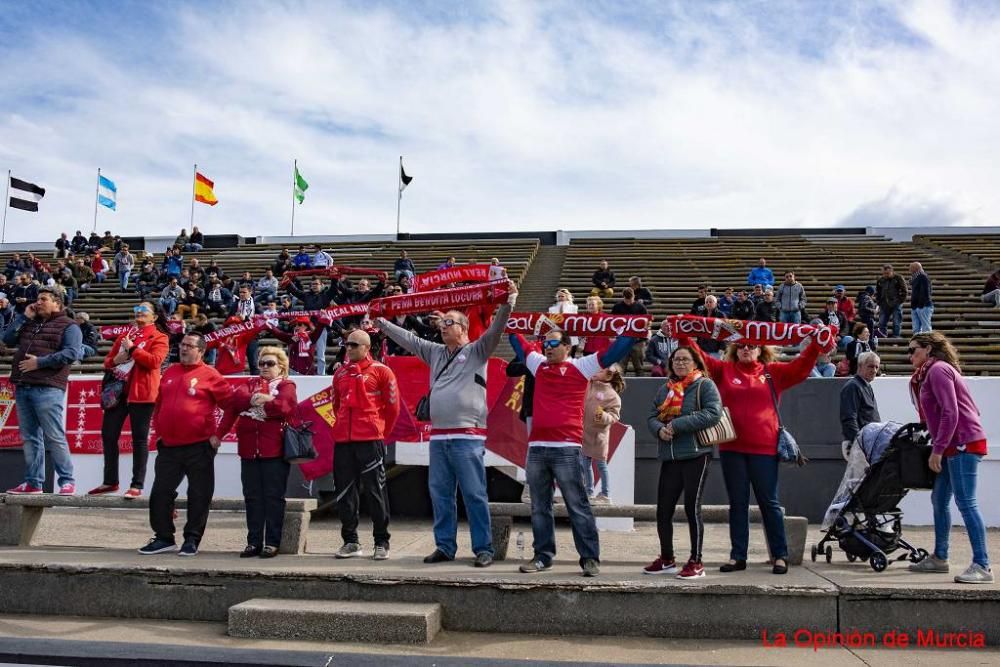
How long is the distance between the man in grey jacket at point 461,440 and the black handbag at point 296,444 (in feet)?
3.12

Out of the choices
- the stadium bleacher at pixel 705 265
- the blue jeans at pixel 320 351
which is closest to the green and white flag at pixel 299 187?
the stadium bleacher at pixel 705 265

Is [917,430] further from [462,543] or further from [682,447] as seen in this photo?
[462,543]

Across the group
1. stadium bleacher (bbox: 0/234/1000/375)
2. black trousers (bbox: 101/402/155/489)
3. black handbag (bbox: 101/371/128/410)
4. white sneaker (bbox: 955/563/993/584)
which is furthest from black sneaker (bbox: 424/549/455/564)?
stadium bleacher (bbox: 0/234/1000/375)

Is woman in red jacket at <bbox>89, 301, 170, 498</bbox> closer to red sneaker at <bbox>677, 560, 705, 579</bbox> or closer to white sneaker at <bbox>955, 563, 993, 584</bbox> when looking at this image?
red sneaker at <bbox>677, 560, 705, 579</bbox>

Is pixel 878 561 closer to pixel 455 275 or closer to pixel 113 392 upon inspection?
pixel 455 275

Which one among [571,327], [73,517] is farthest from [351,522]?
[73,517]

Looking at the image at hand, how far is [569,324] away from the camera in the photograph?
658cm

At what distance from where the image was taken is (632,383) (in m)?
9.97

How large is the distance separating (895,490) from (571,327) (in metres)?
2.72

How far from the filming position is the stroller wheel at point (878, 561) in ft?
20.2

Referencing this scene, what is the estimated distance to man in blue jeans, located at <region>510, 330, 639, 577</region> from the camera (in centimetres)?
575

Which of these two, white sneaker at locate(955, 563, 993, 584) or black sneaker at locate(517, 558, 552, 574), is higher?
white sneaker at locate(955, 563, 993, 584)

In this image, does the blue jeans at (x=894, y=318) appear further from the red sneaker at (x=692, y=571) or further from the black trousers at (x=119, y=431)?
the black trousers at (x=119, y=431)

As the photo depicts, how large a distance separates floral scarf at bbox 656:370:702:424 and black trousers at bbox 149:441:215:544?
331 centimetres
